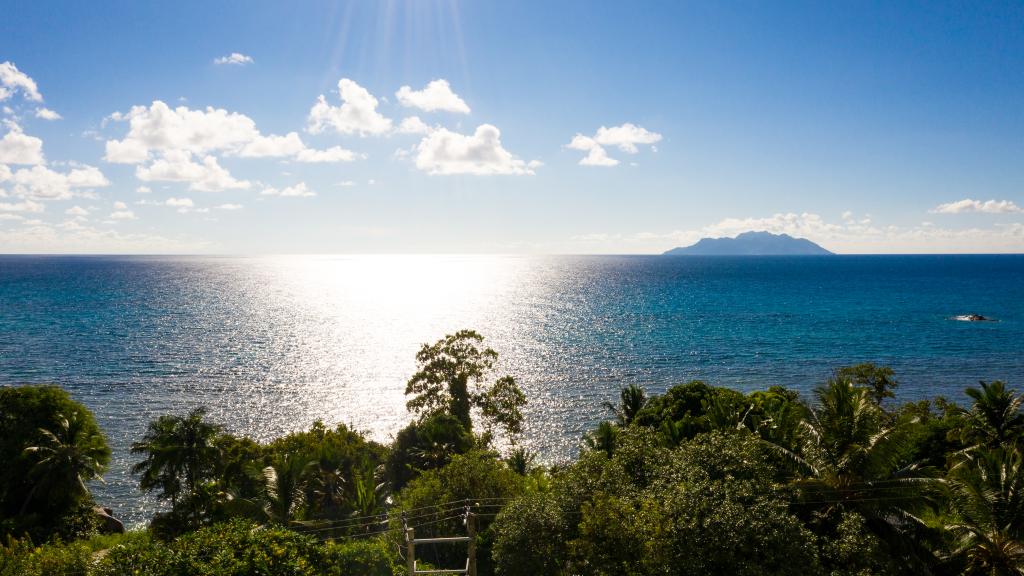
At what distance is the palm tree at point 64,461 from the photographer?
31.3 metres

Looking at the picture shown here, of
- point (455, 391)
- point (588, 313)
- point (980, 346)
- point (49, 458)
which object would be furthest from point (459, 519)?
point (588, 313)

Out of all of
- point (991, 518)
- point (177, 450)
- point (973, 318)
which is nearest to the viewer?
point (991, 518)

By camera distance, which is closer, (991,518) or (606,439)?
(991,518)

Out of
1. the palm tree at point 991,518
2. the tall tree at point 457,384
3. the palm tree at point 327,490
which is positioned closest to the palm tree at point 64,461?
the palm tree at point 327,490

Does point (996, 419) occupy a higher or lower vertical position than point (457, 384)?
higher

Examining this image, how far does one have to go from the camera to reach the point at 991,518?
63.5ft

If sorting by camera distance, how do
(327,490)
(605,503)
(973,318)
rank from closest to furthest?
1. (605,503)
2. (327,490)
3. (973,318)

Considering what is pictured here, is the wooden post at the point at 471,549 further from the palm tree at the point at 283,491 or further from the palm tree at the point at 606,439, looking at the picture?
the palm tree at the point at 606,439

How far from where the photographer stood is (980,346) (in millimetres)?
95562

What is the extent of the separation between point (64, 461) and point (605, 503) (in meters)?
33.1

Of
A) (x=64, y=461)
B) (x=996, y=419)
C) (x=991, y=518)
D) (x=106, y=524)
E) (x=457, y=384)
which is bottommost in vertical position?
(x=106, y=524)

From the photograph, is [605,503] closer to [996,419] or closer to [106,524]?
[996,419]

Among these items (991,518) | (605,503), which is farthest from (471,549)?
(991,518)

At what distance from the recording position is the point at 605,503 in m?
17.2
